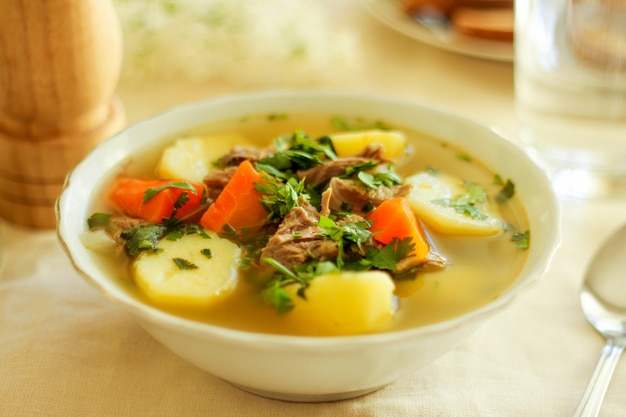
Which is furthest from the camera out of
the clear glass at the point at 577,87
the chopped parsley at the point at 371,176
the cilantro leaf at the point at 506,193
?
the clear glass at the point at 577,87

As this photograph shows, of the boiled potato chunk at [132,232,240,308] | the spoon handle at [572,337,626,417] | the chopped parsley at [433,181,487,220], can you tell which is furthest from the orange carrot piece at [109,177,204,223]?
the spoon handle at [572,337,626,417]

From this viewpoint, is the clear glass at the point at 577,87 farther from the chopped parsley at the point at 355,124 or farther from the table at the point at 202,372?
the chopped parsley at the point at 355,124

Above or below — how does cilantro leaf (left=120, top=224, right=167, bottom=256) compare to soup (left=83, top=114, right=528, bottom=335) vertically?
above

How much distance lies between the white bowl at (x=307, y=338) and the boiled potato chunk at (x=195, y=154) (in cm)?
10

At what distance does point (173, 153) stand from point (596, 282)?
135 centimetres

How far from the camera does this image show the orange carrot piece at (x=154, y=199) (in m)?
2.06

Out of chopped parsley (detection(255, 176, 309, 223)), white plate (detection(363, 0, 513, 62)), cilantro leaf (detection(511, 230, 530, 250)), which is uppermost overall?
chopped parsley (detection(255, 176, 309, 223))

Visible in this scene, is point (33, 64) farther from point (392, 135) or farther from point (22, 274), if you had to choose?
point (392, 135)

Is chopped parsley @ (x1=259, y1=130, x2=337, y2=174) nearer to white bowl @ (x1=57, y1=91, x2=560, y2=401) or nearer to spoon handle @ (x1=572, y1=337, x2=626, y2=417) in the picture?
white bowl @ (x1=57, y1=91, x2=560, y2=401)

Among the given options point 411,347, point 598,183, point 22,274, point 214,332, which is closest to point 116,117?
point 22,274

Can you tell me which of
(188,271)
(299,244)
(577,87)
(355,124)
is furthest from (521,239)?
(577,87)

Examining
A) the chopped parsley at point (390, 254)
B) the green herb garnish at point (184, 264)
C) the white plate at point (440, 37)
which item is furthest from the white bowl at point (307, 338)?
the white plate at point (440, 37)

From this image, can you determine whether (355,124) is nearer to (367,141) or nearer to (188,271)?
(367,141)

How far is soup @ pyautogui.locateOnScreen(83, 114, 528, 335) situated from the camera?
174 cm
